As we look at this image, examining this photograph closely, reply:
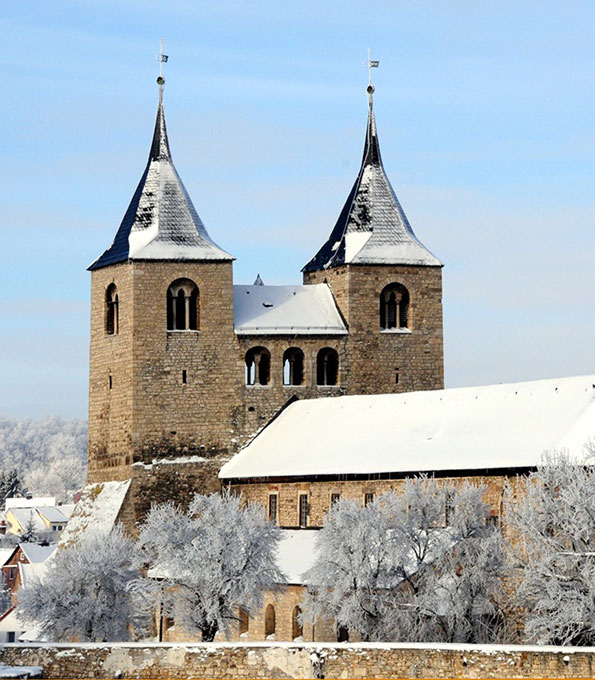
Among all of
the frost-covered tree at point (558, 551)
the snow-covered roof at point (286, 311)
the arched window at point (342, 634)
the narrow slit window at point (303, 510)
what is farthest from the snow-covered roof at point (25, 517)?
the frost-covered tree at point (558, 551)

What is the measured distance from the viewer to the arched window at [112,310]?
75812 mm

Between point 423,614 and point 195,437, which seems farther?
point 195,437

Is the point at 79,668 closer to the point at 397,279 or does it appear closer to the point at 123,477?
the point at 123,477

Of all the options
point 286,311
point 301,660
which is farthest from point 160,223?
point 301,660

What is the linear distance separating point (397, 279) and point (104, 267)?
12034 millimetres

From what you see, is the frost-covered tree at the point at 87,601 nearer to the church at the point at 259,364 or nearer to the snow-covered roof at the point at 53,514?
the church at the point at 259,364

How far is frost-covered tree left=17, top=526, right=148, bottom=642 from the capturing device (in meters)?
60.7

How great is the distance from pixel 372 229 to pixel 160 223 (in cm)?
907

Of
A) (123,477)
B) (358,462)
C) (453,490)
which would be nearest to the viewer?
(453,490)

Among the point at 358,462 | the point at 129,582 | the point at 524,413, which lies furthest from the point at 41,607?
the point at 524,413

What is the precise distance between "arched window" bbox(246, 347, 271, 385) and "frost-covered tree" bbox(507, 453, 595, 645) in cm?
1984

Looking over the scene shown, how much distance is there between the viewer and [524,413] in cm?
6334

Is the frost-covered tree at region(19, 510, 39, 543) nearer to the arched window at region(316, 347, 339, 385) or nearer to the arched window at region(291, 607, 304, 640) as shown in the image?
the arched window at region(316, 347, 339, 385)

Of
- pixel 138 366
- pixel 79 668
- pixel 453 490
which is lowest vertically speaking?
pixel 79 668
